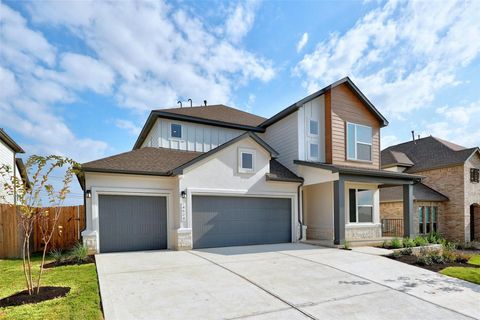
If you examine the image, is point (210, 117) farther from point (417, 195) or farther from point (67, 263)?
point (417, 195)

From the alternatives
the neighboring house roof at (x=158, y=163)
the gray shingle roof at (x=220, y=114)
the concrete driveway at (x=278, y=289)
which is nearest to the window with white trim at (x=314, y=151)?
the neighboring house roof at (x=158, y=163)

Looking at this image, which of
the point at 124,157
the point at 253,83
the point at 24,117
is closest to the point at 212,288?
the point at 124,157

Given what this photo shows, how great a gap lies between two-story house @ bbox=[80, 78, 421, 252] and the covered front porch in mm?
→ 50

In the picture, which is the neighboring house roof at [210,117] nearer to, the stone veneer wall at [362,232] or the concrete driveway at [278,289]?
the stone veneer wall at [362,232]

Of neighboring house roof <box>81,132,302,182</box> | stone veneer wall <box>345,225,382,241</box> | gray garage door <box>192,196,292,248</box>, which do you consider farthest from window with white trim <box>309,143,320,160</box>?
stone veneer wall <box>345,225,382,241</box>

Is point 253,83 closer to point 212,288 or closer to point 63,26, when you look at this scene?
point 63,26

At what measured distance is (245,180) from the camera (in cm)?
1223

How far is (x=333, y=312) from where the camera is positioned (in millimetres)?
4645

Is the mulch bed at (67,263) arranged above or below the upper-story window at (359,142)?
below

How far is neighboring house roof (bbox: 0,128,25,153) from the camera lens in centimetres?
1489

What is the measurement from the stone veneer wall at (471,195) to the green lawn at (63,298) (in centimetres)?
2256

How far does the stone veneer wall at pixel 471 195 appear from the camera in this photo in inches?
744

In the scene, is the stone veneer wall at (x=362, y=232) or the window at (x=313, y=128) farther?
the window at (x=313, y=128)

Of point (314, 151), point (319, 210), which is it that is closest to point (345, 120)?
point (314, 151)
